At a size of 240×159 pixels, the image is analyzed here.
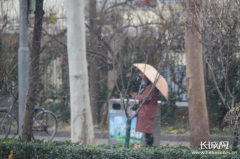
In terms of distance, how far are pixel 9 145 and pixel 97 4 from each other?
5760 millimetres

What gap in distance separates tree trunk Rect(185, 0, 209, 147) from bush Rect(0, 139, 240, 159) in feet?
3.25

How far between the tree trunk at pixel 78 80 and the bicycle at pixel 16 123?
1.03 m

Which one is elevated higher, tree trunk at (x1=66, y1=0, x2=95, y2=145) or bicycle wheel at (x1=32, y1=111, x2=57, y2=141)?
tree trunk at (x1=66, y1=0, x2=95, y2=145)

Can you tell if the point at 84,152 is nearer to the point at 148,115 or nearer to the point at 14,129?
the point at 148,115

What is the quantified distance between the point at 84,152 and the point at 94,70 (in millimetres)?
3822

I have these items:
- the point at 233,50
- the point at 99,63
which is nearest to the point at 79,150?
the point at 233,50

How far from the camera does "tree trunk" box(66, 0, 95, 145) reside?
5.13 m

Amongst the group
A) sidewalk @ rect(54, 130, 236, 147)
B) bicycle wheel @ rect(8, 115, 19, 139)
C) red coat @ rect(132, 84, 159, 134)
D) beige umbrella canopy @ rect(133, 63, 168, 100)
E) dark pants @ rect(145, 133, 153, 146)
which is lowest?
sidewalk @ rect(54, 130, 236, 147)

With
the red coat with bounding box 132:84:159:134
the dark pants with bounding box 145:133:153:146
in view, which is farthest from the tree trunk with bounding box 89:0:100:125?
the dark pants with bounding box 145:133:153:146

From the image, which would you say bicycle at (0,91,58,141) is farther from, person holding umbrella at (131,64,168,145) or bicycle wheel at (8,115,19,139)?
person holding umbrella at (131,64,168,145)

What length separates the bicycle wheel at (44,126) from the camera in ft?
24.6

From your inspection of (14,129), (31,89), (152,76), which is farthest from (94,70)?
(31,89)

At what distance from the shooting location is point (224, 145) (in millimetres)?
4367

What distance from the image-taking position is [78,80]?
16.9 feet
